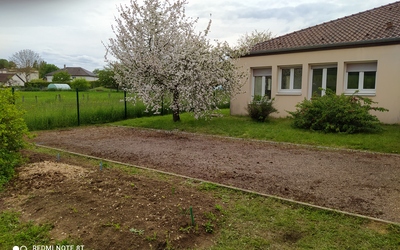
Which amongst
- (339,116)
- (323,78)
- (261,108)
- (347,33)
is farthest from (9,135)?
(347,33)

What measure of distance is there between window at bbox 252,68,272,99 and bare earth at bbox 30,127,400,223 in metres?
7.31

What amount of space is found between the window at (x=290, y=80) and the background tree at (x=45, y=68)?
86338 mm

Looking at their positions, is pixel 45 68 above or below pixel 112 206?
above

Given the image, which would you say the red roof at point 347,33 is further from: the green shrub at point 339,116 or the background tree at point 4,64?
the background tree at point 4,64

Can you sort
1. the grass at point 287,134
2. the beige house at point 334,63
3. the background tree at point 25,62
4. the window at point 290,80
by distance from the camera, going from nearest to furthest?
1. the grass at point 287,134
2. the beige house at point 334,63
3. the window at point 290,80
4. the background tree at point 25,62

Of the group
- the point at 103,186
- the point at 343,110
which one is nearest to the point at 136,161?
the point at 103,186

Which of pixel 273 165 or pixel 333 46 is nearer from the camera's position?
pixel 273 165

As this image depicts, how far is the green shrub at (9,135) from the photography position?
5819 millimetres

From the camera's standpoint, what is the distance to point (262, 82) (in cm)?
1745

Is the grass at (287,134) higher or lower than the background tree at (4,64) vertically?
lower

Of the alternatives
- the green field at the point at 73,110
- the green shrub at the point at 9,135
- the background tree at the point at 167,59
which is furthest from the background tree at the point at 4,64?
the green shrub at the point at 9,135

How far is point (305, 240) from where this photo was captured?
11.6 ft

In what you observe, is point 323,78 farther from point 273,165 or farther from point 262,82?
point 273,165

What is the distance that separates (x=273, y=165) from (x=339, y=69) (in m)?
9.44
